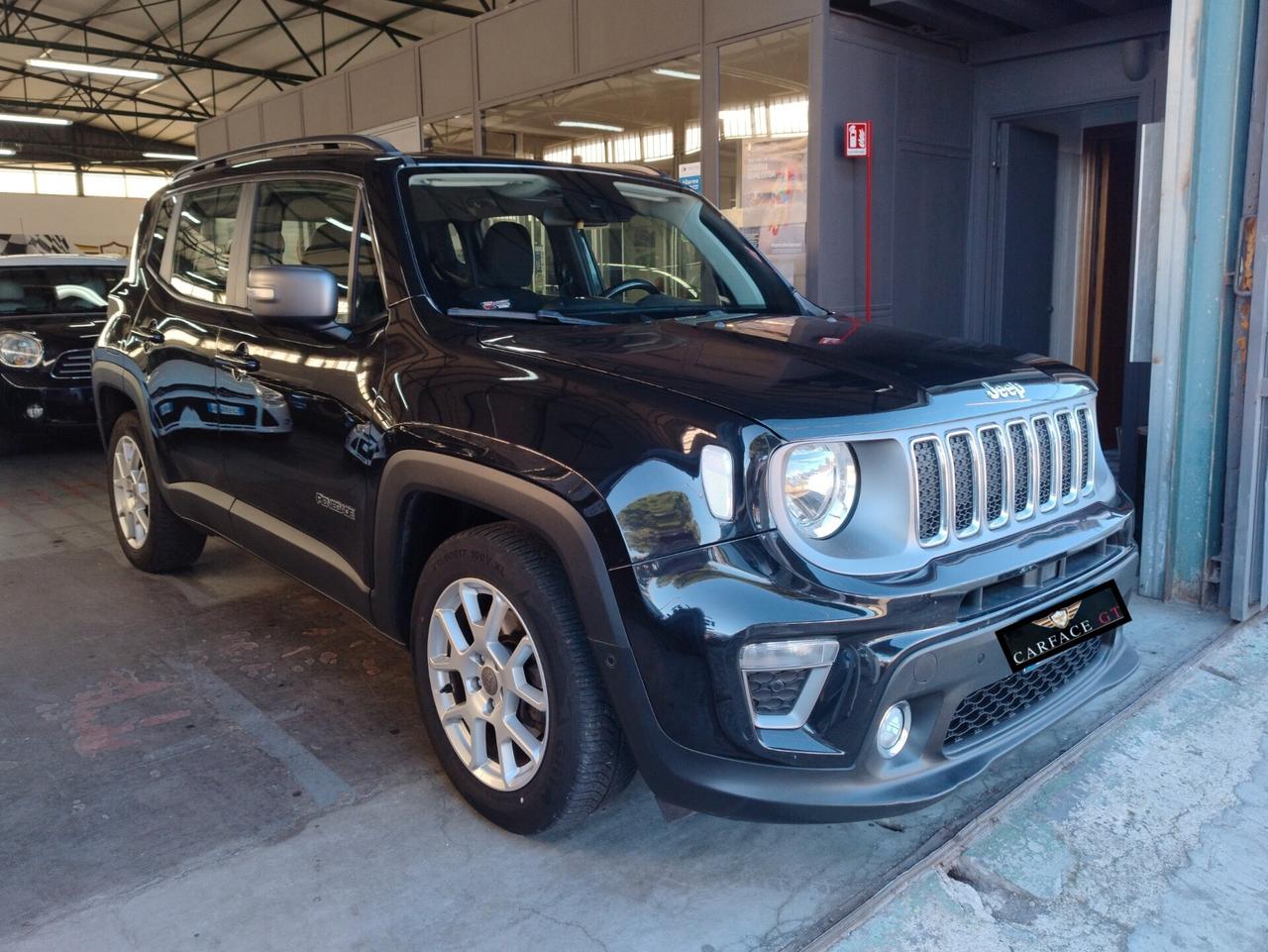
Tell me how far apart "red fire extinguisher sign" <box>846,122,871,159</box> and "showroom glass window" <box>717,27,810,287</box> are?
276mm

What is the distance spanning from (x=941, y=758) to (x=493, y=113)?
8468 millimetres

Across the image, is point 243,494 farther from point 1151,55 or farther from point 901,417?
point 1151,55

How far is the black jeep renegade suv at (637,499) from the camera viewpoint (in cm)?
200

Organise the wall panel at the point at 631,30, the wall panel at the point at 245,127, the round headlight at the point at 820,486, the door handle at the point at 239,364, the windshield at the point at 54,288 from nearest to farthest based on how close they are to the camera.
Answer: the round headlight at the point at 820,486, the door handle at the point at 239,364, the wall panel at the point at 631,30, the windshield at the point at 54,288, the wall panel at the point at 245,127

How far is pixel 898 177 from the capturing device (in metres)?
7.17

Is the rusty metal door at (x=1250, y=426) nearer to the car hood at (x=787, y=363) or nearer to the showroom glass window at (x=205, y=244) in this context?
the car hood at (x=787, y=363)

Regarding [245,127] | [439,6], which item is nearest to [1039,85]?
[245,127]

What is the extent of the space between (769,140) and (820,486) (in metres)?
5.56

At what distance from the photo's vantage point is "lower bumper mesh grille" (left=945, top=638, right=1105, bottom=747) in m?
2.23

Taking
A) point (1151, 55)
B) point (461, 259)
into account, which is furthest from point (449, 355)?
point (1151, 55)

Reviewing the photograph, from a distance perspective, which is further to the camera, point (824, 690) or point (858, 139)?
point (858, 139)

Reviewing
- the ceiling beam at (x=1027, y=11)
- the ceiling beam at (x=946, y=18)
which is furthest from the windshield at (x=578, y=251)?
the ceiling beam at (x=1027, y=11)

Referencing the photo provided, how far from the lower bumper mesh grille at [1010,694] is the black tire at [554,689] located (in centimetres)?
72

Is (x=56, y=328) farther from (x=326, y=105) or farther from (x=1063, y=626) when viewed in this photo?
(x=1063, y=626)
